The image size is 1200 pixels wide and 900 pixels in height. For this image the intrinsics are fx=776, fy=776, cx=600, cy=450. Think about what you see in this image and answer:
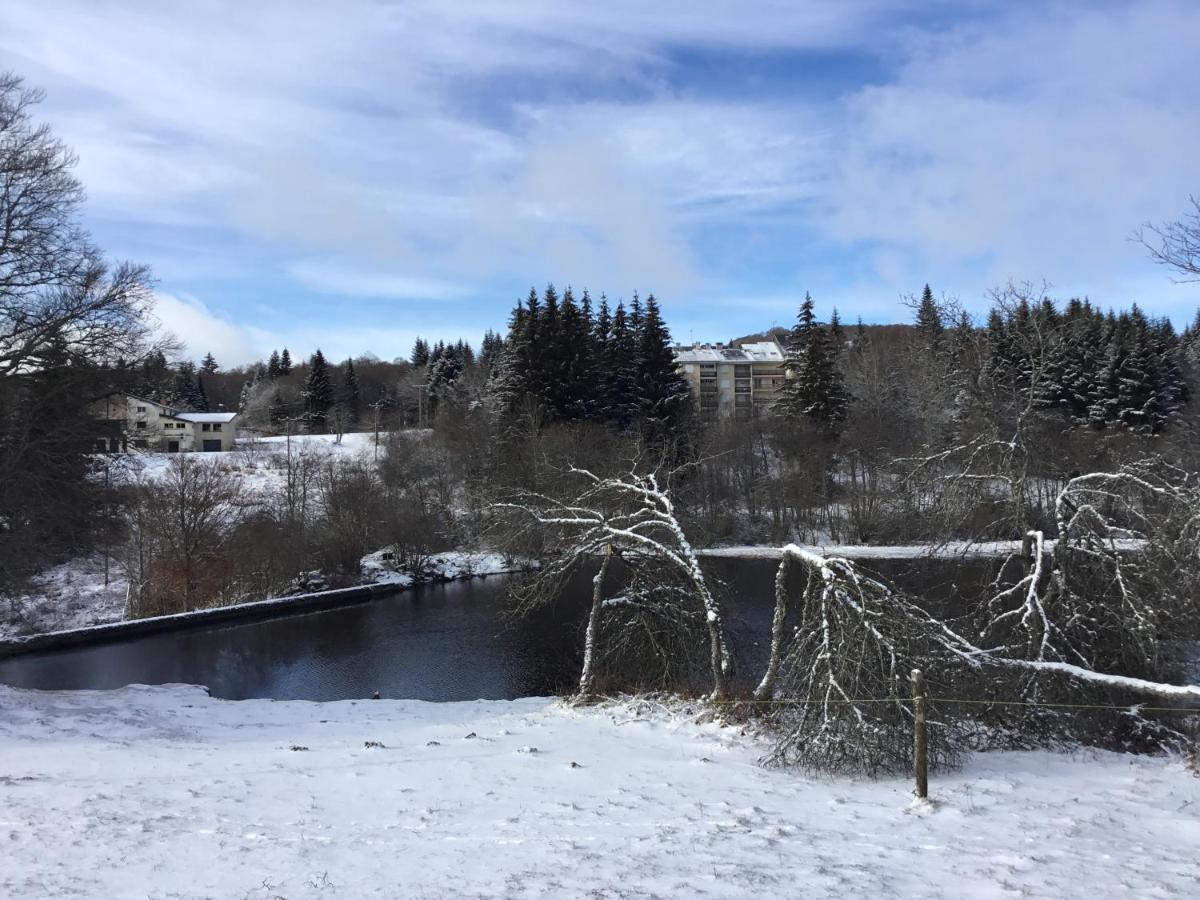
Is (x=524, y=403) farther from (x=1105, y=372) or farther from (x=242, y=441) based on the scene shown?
(x=242, y=441)

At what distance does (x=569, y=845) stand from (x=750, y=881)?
4.40 feet

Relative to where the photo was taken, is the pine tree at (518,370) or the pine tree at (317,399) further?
the pine tree at (317,399)

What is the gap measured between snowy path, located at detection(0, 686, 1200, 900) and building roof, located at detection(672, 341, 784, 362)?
77715mm

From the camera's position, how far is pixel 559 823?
6.01 meters

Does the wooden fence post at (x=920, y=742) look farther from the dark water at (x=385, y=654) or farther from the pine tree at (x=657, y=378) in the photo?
the pine tree at (x=657, y=378)

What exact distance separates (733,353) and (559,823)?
8732 centimetres

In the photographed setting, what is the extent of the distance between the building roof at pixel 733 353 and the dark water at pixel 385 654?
57949mm

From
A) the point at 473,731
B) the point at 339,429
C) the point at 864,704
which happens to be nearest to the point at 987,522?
the point at 864,704

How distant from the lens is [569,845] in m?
5.38

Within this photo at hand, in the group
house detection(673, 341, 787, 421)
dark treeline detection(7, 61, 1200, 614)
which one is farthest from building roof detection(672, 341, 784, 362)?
dark treeline detection(7, 61, 1200, 614)

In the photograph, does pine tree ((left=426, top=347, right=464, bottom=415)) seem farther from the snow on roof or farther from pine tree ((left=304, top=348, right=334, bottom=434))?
the snow on roof

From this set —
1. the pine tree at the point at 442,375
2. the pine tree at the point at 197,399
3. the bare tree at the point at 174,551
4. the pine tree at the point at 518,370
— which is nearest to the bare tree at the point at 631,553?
the bare tree at the point at 174,551

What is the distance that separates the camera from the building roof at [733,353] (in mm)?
86625

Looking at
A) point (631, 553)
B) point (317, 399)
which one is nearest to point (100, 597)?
point (631, 553)
